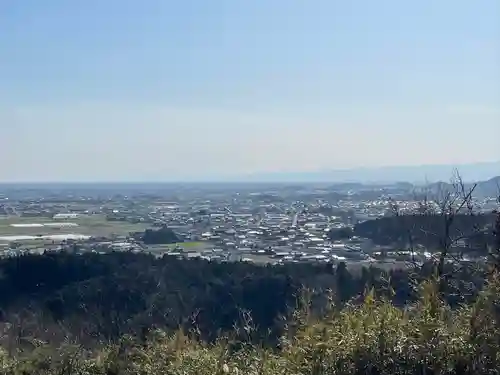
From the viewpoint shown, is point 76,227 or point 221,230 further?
point 76,227

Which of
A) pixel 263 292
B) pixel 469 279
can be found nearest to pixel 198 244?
pixel 263 292

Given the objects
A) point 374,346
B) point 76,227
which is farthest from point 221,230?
point 374,346

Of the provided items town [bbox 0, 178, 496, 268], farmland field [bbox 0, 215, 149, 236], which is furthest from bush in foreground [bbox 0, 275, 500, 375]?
farmland field [bbox 0, 215, 149, 236]

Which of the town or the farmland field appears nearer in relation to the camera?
the town

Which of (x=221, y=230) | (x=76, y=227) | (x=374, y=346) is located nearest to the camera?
(x=374, y=346)

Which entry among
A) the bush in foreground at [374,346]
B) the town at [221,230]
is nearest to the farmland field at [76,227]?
the town at [221,230]

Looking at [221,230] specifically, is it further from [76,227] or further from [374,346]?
[374,346]

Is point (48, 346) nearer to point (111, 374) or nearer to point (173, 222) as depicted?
point (111, 374)

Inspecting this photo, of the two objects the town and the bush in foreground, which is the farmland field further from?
the bush in foreground

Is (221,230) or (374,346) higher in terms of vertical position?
(374,346)

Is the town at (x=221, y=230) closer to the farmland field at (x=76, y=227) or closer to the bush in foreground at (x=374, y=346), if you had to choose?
the farmland field at (x=76, y=227)
